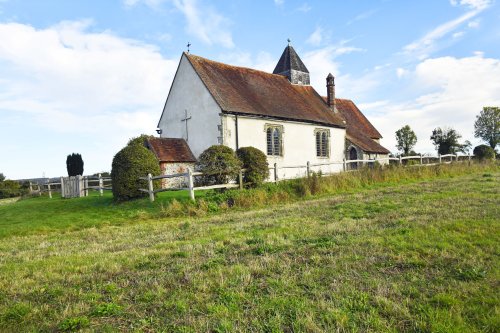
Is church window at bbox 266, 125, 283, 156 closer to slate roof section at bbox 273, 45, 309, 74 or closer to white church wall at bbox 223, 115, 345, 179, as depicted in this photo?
white church wall at bbox 223, 115, 345, 179

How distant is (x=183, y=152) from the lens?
22734 mm

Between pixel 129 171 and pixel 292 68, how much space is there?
1925 cm

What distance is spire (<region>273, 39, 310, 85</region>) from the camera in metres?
30.8

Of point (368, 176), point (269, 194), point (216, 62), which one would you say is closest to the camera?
point (269, 194)

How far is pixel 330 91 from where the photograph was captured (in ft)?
99.8

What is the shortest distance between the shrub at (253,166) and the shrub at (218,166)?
606mm

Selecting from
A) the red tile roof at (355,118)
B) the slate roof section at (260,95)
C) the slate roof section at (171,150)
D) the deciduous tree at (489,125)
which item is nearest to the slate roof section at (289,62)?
the slate roof section at (260,95)

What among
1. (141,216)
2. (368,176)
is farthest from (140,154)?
(368,176)

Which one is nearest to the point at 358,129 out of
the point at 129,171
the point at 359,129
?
the point at 359,129

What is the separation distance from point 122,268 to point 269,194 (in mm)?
9550

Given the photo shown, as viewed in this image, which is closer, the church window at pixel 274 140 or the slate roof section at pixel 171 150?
the slate roof section at pixel 171 150

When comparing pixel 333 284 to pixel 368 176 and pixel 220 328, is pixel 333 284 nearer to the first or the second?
pixel 220 328

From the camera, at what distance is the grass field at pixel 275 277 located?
11.7 ft

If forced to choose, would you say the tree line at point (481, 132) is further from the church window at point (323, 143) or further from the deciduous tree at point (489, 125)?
the church window at point (323, 143)
